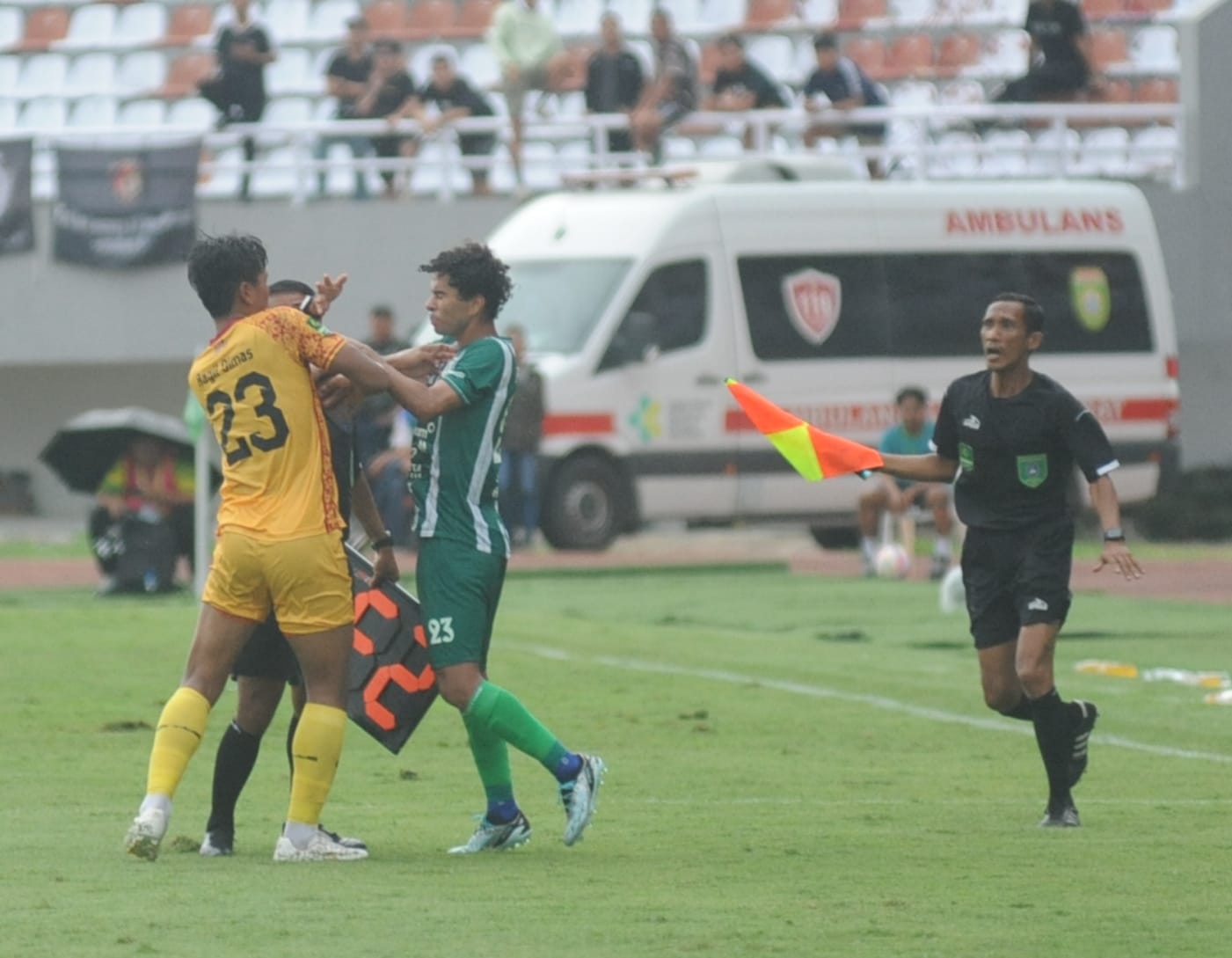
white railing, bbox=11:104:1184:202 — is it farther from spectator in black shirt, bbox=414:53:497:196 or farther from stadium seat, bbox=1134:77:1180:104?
stadium seat, bbox=1134:77:1180:104

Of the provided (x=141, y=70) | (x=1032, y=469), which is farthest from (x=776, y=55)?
(x=1032, y=469)

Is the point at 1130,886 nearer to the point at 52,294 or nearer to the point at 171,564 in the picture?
the point at 171,564

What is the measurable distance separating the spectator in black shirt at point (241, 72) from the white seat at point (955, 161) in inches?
272

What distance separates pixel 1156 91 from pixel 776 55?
430 centimetres

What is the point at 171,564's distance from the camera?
20.9 meters

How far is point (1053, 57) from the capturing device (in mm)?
28484

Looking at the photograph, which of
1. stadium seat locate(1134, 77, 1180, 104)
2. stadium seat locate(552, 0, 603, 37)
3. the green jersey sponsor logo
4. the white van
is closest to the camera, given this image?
the green jersey sponsor logo

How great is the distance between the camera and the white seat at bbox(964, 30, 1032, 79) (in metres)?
31.8

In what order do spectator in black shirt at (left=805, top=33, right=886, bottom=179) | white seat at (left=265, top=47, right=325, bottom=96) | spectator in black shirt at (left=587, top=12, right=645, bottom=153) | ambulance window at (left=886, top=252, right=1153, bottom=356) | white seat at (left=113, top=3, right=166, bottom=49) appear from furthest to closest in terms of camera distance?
white seat at (left=113, top=3, right=166, bottom=49) → white seat at (left=265, top=47, right=325, bottom=96) → spectator in black shirt at (left=805, top=33, right=886, bottom=179) → spectator in black shirt at (left=587, top=12, right=645, bottom=153) → ambulance window at (left=886, top=252, right=1153, bottom=356)

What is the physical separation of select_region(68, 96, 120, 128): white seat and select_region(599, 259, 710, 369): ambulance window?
435 inches

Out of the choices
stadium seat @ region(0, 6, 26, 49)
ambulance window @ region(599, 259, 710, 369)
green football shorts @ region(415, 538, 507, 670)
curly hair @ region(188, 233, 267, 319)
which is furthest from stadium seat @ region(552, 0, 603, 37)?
curly hair @ region(188, 233, 267, 319)

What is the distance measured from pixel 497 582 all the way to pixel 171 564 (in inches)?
491

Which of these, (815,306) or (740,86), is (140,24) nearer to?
(740,86)

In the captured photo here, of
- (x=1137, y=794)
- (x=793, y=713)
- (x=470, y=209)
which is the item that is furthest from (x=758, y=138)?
(x=1137, y=794)
